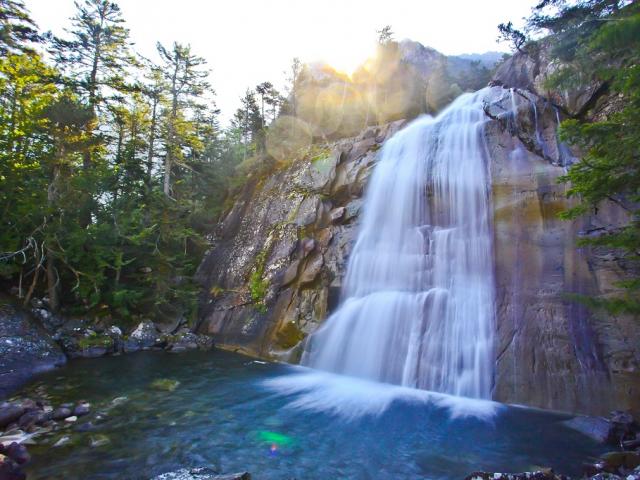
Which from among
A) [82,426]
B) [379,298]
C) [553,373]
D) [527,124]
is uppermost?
[527,124]

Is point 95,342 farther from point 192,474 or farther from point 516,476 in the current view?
point 516,476

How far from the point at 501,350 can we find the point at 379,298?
151 inches

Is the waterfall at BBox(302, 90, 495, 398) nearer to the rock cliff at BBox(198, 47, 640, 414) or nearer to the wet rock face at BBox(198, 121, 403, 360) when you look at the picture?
the rock cliff at BBox(198, 47, 640, 414)

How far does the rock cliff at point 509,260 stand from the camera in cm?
800

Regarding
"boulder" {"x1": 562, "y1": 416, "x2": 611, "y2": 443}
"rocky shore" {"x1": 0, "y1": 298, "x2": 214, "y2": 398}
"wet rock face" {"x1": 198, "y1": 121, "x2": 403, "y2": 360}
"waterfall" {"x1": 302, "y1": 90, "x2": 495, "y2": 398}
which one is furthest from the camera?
"wet rock face" {"x1": 198, "y1": 121, "x2": 403, "y2": 360}

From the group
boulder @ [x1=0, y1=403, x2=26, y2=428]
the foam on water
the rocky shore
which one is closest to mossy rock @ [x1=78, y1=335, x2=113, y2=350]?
the rocky shore

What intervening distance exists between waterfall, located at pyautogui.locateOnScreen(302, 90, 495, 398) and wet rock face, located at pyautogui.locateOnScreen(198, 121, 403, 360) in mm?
846

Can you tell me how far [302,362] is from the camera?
12.2 meters

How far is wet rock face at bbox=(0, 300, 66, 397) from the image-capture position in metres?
9.39

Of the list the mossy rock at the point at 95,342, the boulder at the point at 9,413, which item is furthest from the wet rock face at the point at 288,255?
the boulder at the point at 9,413

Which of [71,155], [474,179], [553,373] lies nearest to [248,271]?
[71,155]

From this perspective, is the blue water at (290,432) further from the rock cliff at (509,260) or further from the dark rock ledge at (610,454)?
the rock cliff at (509,260)

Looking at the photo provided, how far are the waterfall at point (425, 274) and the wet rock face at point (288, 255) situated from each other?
85 centimetres

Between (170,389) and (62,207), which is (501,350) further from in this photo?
(62,207)
